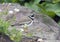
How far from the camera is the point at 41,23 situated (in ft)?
11.8

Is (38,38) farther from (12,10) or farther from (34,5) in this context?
(34,5)

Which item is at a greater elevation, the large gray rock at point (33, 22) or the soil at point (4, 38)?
the soil at point (4, 38)

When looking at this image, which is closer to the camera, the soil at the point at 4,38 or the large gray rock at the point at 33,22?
the soil at the point at 4,38

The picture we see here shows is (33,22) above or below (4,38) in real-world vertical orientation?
below

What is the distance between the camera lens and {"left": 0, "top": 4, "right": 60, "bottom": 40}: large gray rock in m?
3.34

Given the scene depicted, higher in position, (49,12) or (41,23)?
(41,23)

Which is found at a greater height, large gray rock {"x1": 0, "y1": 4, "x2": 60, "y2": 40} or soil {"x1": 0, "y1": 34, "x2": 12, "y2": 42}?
soil {"x1": 0, "y1": 34, "x2": 12, "y2": 42}

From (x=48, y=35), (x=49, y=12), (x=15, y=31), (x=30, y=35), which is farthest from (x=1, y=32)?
(x=49, y=12)

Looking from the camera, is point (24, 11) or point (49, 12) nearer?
point (24, 11)

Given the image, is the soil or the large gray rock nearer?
the soil

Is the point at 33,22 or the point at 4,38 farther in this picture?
the point at 33,22

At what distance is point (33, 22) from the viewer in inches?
144

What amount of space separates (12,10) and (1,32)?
1.19 metres

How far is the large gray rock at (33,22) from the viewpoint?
3.34m
